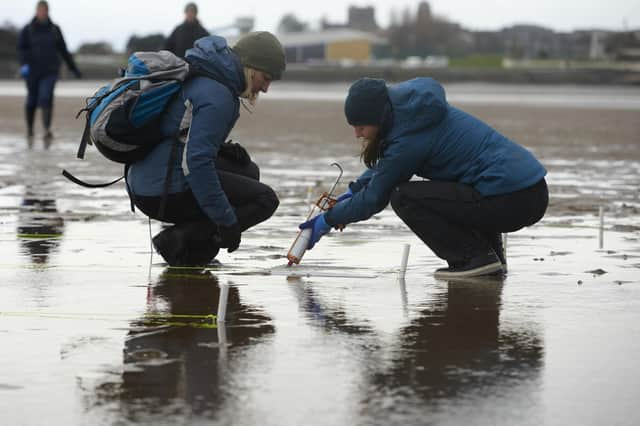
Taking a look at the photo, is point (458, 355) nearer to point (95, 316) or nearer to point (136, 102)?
point (95, 316)

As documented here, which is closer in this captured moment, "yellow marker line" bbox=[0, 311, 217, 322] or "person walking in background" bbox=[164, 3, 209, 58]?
"yellow marker line" bbox=[0, 311, 217, 322]

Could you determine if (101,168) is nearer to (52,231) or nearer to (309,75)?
(52,231)

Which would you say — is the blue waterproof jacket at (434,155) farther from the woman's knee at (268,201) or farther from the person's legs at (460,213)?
the woman's knee at (268,201)

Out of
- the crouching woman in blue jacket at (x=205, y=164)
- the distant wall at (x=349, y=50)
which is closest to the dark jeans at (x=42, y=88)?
the crouching woman in blue jacket at (x=205, y=164)

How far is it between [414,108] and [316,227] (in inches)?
37.0

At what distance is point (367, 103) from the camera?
645 centimetres

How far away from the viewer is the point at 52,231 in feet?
28.5

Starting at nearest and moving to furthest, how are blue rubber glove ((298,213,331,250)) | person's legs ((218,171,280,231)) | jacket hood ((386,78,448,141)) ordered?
jacket hood ((386,78,448,141)) → blue rubber glove ((298,213,331,250)) → person's legs ((218,171,280,231))

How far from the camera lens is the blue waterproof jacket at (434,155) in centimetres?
659

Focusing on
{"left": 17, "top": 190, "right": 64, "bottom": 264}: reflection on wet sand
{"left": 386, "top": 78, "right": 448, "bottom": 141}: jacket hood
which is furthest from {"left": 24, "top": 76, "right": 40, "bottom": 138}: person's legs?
{"left": 386, "top": 78, "right": 448, "bottom": 141}: jacket hood

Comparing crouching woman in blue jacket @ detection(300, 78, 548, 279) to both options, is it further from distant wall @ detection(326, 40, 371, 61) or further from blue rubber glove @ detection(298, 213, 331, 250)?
distant wall @ detection(326, 40, 371, 61)

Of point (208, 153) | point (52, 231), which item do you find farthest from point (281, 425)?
point (52, 231)

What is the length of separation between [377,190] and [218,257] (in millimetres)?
1332

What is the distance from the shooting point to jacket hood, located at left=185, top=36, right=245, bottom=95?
6719 millimetres
